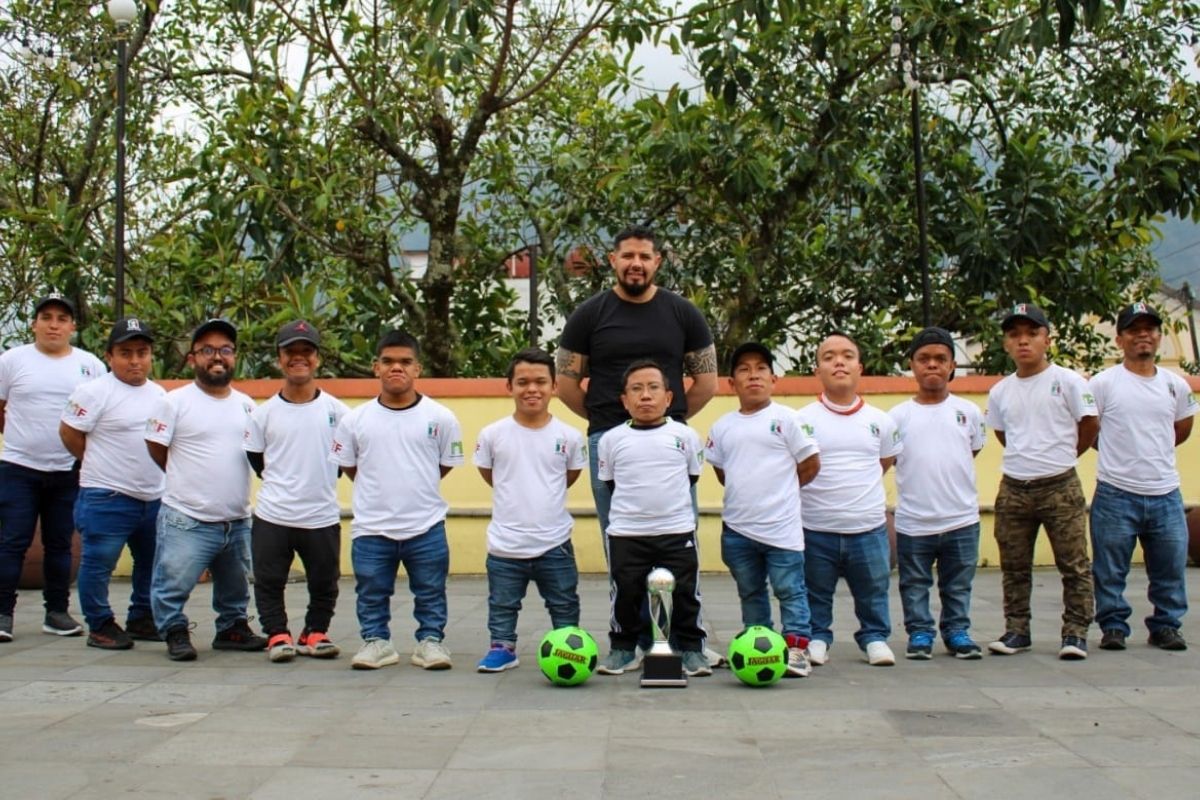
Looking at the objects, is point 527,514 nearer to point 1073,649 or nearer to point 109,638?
point 109,638

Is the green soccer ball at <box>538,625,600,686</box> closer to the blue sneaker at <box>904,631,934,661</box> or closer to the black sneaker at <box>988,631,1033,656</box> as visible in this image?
the blue sneaker at <box>904,631,934,661</box>

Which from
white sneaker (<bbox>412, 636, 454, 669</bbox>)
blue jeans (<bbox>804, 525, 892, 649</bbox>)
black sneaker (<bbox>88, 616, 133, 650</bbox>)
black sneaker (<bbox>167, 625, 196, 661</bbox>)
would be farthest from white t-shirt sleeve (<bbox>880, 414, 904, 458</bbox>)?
black sneaker (<bbox>88, 616, 133, 650</bbox>)

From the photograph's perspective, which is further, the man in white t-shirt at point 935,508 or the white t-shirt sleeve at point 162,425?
the white t-shirt sleeve at point 162,425

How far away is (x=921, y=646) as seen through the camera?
618cm

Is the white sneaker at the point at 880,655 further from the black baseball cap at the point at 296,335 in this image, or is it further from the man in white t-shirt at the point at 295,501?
the black baseball cap at the point at 296,335

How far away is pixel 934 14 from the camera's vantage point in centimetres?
1045

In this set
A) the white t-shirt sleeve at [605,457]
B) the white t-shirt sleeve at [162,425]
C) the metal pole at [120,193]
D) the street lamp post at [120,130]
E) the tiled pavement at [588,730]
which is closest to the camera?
the tiled pavement at [588,730]

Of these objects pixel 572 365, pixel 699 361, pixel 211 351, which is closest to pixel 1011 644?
pixel 699 361

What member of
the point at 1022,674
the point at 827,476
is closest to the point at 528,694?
the point at 827,476

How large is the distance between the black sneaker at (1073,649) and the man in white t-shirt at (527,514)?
2180mm

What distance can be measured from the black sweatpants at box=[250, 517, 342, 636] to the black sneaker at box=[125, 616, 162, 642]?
0.80m

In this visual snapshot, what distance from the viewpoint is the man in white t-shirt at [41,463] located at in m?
6.89

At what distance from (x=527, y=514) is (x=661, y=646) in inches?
36.0

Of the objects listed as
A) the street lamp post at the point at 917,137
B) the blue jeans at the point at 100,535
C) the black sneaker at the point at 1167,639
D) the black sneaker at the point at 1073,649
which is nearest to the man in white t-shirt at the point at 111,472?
the blue jeans at the point at 100,535
